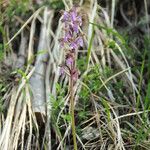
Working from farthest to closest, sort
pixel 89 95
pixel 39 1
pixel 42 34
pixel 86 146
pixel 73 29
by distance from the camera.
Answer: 1. pixel 39 1
2. pixel 42 34
3. pixel 89 95
4. pixel 86 146
5. pixel 73 29

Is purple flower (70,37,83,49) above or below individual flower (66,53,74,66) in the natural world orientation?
above

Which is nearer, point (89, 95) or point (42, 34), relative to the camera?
→ point (89, 95)

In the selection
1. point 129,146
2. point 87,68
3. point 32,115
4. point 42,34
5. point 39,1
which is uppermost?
point 39,1

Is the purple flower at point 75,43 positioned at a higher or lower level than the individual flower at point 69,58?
higher

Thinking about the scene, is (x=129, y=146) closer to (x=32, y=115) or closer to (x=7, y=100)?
(x=32, y=115)


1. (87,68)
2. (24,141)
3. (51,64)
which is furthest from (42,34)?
(24,141)

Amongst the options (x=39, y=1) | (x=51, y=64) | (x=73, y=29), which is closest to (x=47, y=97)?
(x=51, y=64)

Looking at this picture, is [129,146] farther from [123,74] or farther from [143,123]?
[123,74]

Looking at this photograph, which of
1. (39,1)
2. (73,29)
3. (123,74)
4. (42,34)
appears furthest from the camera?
(39,1)

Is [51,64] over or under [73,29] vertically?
under

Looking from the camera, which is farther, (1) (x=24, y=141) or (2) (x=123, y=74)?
(2) (x=123, y=74)
